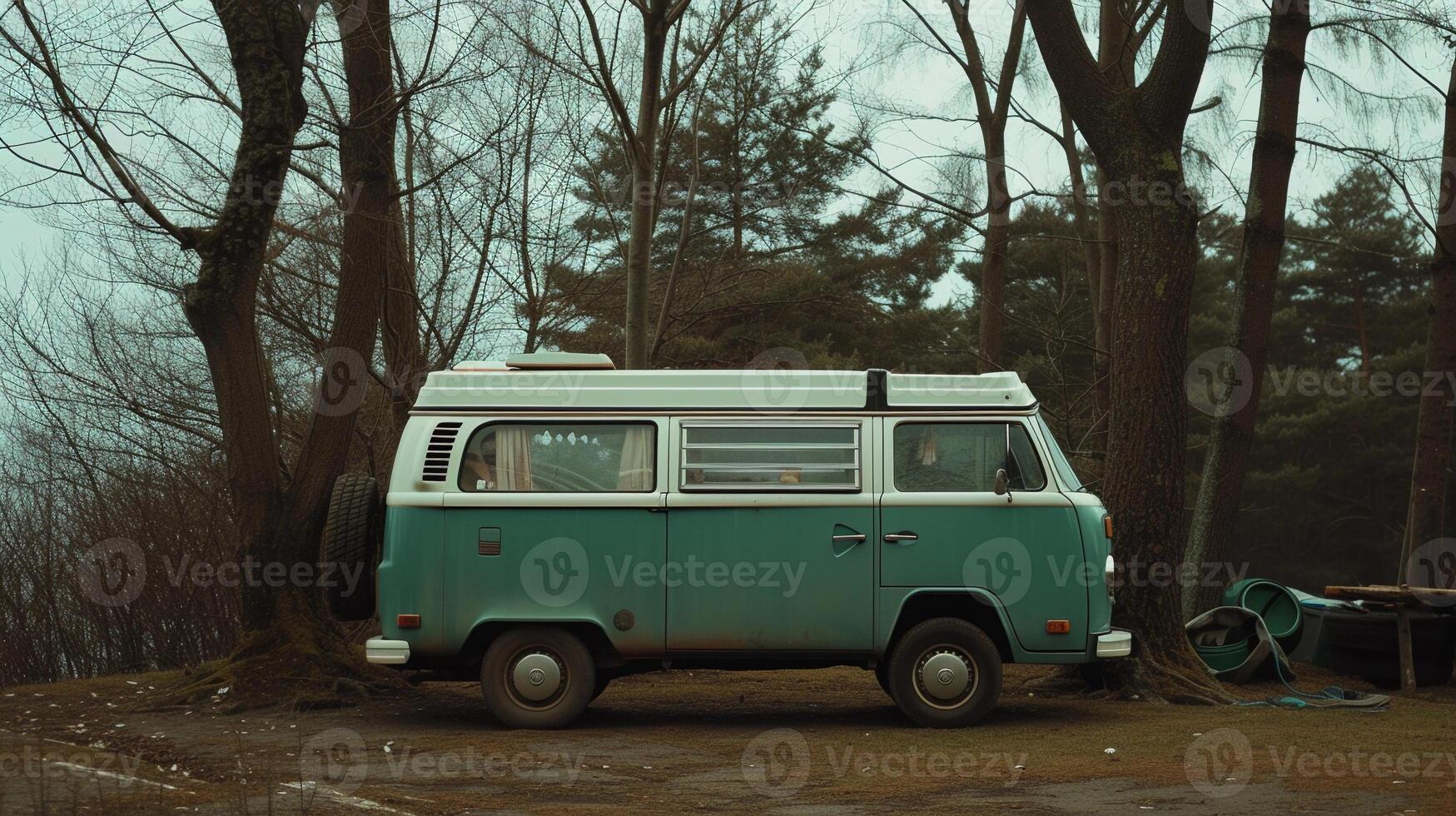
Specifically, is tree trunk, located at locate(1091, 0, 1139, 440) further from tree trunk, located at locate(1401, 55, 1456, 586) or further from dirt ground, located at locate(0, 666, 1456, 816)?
dirt ground, located at locate(0, 666, 1456, 816)

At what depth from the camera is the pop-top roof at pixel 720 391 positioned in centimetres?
1004

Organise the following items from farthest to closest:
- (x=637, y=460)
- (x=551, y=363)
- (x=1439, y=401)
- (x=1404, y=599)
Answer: (x=1439, y=401) → (x=1404, y=599) → (x=551, y=363) → (x=637, y=460)

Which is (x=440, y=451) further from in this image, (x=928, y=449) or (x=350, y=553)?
(x=928, y=449)

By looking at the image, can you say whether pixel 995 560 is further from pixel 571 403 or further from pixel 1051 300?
pixel 1051 300

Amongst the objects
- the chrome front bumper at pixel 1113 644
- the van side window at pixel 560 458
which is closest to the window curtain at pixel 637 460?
the van side window at pixel 560 458

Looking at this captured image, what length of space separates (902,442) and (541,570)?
276cm

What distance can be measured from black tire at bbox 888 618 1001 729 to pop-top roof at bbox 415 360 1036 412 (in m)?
1.60

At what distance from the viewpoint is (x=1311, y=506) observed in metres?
42.3

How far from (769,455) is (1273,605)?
678cm

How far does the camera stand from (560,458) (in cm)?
1009

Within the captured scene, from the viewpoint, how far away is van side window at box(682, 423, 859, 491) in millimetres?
9984

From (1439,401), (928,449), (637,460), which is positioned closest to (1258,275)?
(1439,401)

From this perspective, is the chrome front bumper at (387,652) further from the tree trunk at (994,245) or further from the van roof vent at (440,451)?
the tree trunk at (994,245)

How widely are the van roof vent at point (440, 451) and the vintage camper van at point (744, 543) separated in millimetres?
13
